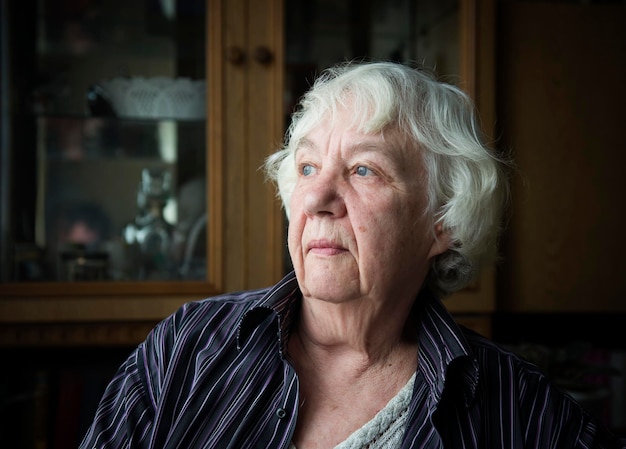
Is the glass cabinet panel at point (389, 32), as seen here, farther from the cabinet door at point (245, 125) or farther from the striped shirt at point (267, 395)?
the striped shirt at point (267, 395)

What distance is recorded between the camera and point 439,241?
1229 millimetres

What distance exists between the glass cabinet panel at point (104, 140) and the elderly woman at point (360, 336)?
2.57 feet

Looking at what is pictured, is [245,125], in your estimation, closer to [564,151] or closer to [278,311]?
[278,311]

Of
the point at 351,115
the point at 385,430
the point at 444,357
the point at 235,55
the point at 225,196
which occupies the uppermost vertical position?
the point at 235,55

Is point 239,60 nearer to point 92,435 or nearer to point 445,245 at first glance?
point 445,245

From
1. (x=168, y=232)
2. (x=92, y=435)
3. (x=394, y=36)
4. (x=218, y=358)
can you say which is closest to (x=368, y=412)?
(x=218, y=358)

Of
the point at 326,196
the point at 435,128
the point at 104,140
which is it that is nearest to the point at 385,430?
the point at 326,196

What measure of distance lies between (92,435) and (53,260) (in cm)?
93

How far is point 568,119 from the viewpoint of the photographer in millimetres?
2098

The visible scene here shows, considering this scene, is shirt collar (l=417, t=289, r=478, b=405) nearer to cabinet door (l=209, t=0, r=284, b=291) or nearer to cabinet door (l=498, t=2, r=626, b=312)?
cabinet door (l=209, t=0, r=284, b=291)

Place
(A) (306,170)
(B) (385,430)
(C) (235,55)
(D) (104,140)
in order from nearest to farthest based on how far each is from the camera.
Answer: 1. (B) (385,430)
2. (A) (306,170)
3. (C) (235,55)
4. (D) (104,140)

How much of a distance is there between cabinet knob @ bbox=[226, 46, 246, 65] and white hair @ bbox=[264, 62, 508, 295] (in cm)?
69

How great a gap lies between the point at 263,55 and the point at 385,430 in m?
1.15

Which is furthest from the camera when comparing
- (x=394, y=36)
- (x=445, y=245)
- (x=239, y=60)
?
(x=394, y=36)
